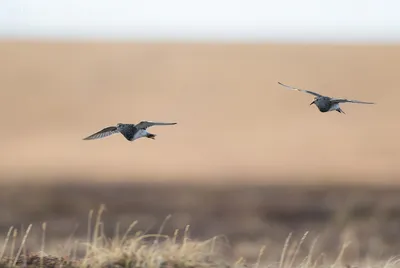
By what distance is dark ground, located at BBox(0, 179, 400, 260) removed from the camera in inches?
581

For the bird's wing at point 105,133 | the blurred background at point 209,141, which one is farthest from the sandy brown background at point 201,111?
the bird's wing at point 105,133

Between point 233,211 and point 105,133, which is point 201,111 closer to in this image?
point 233,211

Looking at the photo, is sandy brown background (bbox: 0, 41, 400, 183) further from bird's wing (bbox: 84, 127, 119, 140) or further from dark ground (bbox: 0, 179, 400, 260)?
bird's wing (bbox: 84, 127, 119, 140)

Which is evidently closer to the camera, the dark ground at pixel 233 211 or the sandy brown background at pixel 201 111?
the dark ground at pixel 233 211

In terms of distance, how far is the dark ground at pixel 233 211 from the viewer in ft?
48.4

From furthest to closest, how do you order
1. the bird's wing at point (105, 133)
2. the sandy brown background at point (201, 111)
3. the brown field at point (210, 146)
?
the sandy brown background at point (201, 111) < the brown field at point (210, 146) < the bird's wing at point (105, 133)

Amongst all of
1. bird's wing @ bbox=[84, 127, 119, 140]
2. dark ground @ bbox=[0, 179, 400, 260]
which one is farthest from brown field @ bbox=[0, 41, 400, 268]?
bird's wing @ bbox=[84, 127, 119, 140]

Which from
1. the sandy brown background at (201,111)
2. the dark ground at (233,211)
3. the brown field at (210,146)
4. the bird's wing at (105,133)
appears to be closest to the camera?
the bird's wing at (105,133)

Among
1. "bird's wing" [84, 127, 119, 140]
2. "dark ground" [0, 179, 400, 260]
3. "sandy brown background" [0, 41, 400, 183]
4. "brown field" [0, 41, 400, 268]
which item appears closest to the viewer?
"bird's wing" [84, 127, 119, 140]

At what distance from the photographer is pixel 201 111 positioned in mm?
35281

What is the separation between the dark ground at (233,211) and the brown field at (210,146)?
54 millimetres

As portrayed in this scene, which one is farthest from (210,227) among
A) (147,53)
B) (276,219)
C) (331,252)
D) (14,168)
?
A: (147,53)

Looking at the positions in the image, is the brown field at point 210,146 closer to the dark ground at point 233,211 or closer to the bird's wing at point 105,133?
the dark ground at point 233,211

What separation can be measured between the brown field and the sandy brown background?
0.09 metres
